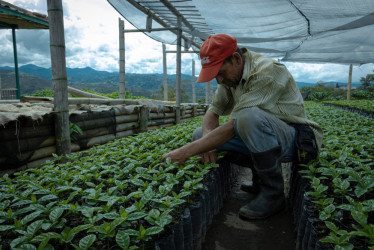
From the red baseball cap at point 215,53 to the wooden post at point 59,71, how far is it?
2.16 metres

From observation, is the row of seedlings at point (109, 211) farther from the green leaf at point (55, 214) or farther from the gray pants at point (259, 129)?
the gray pants at point (259, 129)

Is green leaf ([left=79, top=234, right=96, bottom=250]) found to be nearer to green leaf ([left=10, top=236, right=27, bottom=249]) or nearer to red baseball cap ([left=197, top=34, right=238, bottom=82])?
green leaf ([left=10, top=236, right=27, bottom=249])

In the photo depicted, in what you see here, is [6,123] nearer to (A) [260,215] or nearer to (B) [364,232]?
(A) [260,215]

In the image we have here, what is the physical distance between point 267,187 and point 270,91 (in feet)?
2.79

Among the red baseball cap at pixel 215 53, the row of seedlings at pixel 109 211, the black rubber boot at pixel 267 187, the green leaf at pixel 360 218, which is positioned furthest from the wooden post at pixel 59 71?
the green leaf at pixel 360 218

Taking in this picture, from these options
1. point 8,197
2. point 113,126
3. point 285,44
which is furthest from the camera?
point 285,44

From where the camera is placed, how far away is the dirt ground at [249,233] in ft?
6.94

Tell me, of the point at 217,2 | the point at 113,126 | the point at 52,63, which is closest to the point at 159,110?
the point at 113,126

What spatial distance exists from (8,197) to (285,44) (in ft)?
34.2

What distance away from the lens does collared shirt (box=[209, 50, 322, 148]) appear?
2.14 meters

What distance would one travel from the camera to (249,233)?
7.41 ft

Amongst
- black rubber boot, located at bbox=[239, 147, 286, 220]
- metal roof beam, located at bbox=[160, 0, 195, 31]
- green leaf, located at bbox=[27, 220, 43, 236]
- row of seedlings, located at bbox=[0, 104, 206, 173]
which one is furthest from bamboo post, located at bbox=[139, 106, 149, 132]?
green leaf, located at bbox=[27, 220, 43, 236]

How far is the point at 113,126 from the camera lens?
A: 5.54 m

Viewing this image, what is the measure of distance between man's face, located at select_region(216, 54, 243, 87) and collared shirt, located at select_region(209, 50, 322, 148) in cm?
6
